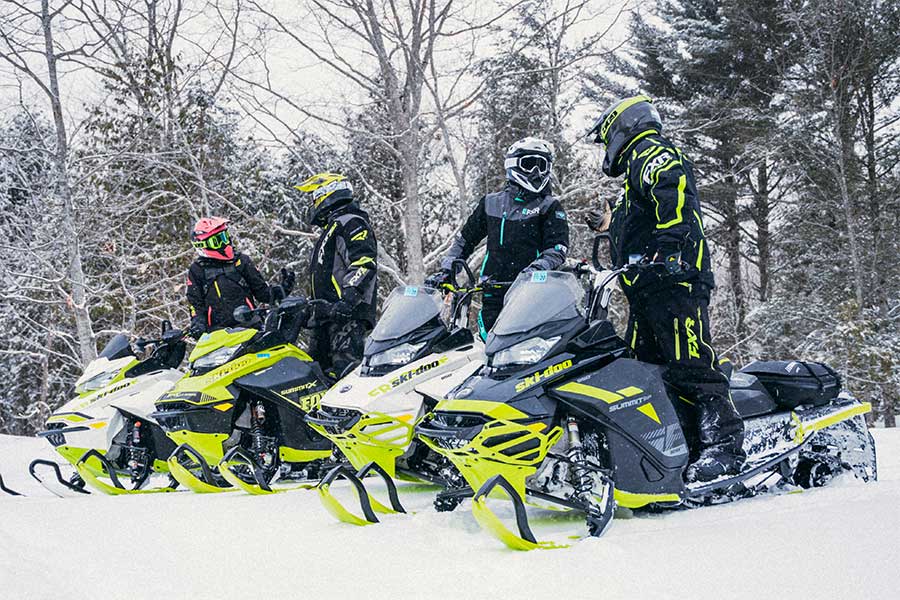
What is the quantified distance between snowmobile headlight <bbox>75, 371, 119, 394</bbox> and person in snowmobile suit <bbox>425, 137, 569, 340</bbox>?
2.57m

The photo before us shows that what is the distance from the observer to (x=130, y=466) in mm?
5531

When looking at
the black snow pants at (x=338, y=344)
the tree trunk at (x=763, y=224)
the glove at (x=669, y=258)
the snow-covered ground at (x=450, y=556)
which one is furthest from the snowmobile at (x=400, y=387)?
the tree trunk at (x=763, y=224)

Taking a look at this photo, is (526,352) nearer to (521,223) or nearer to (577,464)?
(577,464)

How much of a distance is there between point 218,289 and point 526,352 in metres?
3.74

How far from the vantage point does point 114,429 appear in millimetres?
5496

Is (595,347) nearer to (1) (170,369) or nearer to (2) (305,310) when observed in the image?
(2) (305,310)

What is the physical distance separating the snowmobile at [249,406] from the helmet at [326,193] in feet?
2.57

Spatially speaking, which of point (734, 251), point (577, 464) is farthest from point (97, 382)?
point (734, 251)

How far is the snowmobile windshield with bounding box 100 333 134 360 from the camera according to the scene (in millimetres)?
5953

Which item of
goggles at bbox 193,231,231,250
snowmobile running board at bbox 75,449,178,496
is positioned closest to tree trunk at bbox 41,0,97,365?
goggles at bbox 193,231,231,250

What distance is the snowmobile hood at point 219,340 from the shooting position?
5059 millimetres

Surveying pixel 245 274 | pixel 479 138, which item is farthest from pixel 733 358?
pixel 245 274

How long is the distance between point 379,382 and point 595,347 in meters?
1.25

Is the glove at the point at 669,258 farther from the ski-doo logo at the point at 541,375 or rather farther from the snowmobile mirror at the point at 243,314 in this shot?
the snowmobile mirror at the point at 243,314
